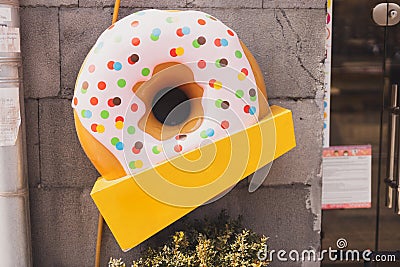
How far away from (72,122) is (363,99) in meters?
1.76

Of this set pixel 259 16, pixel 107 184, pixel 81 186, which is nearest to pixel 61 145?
pixel 81 186

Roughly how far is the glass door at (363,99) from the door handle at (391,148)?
0.02 meters

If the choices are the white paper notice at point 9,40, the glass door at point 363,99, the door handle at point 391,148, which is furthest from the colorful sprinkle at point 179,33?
the door handle at point 391,148

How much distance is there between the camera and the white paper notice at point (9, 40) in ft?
9.23

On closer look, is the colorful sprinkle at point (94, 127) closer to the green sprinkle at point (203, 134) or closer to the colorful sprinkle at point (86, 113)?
the colorful sprinkle at point (86, 113)

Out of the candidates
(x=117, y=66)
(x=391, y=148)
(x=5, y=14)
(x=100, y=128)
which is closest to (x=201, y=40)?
(x=117, y=66)

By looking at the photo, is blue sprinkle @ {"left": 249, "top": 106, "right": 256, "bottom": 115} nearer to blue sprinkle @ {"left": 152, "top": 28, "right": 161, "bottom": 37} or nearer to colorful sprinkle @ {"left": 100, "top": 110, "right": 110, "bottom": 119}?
blue sprinkle @ {"left": 152, "top": 28, "right": 161, "bottom": 37}

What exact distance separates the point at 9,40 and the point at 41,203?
86cm

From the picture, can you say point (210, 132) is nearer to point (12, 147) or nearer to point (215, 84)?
point (215, 84)

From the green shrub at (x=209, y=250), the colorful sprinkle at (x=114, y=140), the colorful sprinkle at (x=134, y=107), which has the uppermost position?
the colorful sprinkle at (x=134, y=107)

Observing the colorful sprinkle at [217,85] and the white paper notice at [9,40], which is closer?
the colorful sprinkle at [217,85]

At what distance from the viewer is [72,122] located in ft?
10.00

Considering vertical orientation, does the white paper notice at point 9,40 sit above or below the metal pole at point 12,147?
above

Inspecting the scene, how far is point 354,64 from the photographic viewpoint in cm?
358
